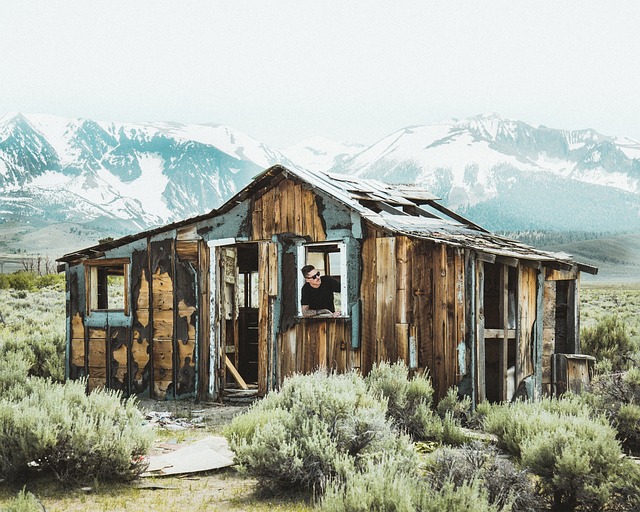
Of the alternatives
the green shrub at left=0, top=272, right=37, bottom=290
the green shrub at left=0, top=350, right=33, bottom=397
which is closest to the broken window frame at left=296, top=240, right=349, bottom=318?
the green shrub at left=0, top=350, right=33, bottom=397

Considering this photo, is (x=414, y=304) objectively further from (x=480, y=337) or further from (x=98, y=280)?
(x=98, y=280)

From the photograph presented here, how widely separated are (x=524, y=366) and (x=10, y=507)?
310 inches

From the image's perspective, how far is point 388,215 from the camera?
12828mm

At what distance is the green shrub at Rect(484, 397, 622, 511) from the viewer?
6836mm

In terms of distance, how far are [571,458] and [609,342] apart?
35.8 feet

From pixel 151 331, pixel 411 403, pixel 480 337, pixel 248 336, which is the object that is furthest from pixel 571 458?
pixel 248 336

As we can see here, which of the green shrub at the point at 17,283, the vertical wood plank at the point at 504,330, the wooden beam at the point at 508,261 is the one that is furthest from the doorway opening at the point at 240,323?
the green shrub at the point at 17,283

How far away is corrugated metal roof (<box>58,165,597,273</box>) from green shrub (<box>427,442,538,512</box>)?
4207 millimetres

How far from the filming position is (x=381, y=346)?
11.3 m

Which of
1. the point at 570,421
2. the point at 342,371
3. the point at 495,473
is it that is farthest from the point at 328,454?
the point at 342,371

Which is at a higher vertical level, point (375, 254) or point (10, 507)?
point (375, 254)

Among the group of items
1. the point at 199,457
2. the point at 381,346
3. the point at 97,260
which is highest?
the point at 97,260

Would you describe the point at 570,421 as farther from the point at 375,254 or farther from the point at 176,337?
the point at 176,337

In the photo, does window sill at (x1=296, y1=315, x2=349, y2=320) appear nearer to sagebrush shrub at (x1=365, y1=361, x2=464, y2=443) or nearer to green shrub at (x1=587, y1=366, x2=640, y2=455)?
sagebrush shrub at (x1=365, y1=361, x2=464, y2=443)
